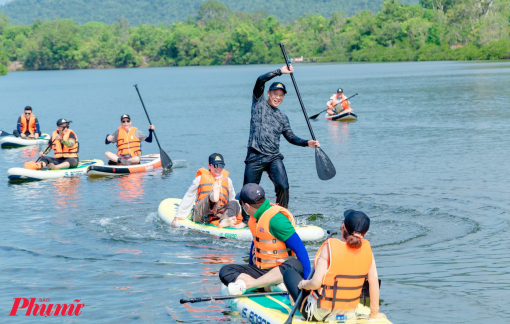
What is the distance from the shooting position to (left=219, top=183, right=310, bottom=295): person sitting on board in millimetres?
7110

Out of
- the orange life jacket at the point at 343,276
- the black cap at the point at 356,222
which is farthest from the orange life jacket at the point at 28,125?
the black cap at the point at 356,222

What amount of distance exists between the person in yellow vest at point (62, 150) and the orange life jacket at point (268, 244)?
453 inches

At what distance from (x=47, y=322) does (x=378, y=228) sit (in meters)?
5.84

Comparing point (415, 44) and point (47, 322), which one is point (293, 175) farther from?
point (415, 44)

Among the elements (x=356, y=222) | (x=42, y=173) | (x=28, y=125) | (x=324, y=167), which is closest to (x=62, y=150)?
(x=42, y=173)

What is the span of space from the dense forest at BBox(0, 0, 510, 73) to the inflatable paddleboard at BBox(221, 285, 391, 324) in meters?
95.2

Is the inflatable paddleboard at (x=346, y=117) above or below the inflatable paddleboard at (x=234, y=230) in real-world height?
above

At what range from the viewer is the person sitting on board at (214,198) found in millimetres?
11242

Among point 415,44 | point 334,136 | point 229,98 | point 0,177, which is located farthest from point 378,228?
point 415,44

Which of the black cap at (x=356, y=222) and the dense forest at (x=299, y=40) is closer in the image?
the black cap at (x=356, y=222)

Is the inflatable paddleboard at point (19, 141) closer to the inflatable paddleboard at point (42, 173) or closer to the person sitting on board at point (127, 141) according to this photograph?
the inflatable paddleboard at point (42, 173)

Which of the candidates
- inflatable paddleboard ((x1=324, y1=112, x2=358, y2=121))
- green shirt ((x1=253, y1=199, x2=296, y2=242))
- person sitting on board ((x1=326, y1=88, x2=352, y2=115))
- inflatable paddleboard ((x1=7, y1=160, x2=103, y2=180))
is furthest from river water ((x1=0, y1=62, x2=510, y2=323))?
person sitting on board ((x1=326, y1=88, x2=352, y2=115))

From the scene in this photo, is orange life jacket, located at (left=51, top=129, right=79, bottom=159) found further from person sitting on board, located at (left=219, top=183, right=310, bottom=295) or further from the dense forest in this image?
the dense forest

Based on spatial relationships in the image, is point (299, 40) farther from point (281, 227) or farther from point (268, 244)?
point (281, 227)
